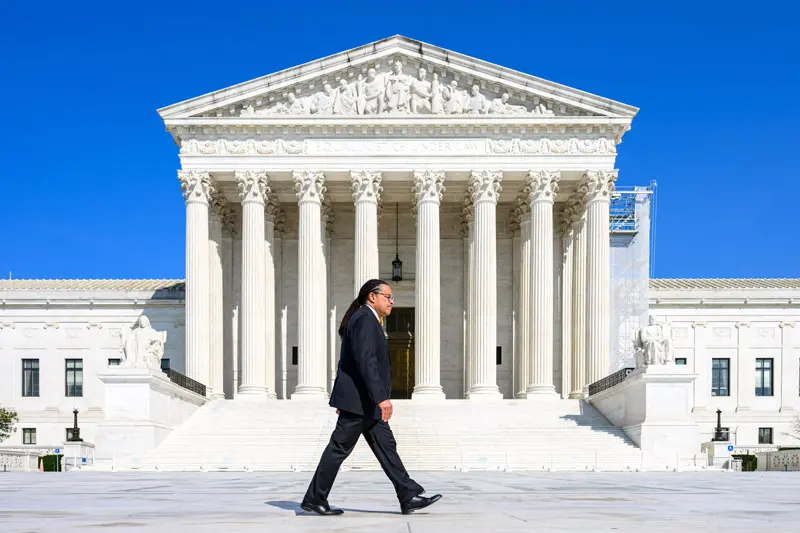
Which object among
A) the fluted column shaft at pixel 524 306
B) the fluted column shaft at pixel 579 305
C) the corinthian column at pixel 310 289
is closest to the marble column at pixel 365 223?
the corinthian column at pixel 310 289

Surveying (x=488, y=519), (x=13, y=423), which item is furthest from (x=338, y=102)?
(x=488, y=519)

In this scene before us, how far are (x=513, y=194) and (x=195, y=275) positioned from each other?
16779 millimetres

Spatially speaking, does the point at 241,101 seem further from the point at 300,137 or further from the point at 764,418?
the point at 764,418

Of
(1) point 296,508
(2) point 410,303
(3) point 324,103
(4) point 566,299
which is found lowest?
(1) point 296,508

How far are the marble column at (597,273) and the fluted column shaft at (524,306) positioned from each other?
2883 mm

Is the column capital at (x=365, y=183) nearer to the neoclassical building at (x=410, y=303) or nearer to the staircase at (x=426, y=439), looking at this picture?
the neoclassical building at (x=410, y=303)

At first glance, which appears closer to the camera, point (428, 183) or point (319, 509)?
point (319, 509)

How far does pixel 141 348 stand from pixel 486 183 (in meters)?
18.2

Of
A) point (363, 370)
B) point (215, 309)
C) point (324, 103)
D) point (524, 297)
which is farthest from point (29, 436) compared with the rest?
point (363, 370)

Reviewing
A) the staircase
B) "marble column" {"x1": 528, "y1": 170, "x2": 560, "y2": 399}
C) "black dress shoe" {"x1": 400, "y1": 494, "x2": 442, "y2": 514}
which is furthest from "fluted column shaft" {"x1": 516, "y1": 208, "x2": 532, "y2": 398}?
"black dress shoe" {"x1": 400, "y1": 494, "x2": 442, "y2": 514}

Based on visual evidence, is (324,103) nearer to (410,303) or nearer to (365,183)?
(365,183)

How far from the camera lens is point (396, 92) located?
48000mm

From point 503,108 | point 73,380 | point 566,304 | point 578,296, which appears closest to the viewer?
point 503,108

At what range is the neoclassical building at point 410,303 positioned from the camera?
37781 millimetres
